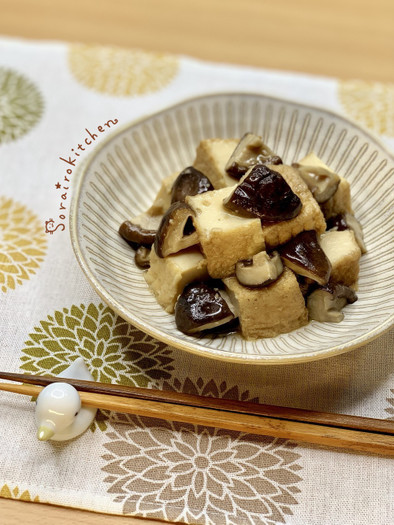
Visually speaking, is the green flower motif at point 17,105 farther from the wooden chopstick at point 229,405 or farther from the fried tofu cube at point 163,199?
the wooden chopstick at point 229,405

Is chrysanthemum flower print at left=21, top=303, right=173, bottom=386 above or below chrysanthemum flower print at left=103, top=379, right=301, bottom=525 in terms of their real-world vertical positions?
above

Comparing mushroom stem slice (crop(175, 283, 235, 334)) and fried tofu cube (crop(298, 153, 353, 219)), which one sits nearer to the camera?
mushroom stem slice (crop(175, 283, 235, 334))

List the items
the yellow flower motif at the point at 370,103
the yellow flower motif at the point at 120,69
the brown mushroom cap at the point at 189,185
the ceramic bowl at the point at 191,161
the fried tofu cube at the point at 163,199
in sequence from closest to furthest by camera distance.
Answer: the ceramic bowl at the point at 191,161
the brown mushroom cap at the point at 189,185
the fried tofu cube at the point at 163,199
the yellow flower motif at the point at 370,103
the yellow flower motif at the point at 120,69

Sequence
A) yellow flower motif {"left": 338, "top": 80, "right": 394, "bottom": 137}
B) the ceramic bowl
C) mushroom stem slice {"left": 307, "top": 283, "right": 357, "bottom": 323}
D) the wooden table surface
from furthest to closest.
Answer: the wooden table surface → yellow flower motif {"left": 338, "top": 80, "right": 394, "bottom": 137} → mushroom stem slice {"left": 307, "top": 283, "right": 357, "bottom": 323} → the ceramic bowl

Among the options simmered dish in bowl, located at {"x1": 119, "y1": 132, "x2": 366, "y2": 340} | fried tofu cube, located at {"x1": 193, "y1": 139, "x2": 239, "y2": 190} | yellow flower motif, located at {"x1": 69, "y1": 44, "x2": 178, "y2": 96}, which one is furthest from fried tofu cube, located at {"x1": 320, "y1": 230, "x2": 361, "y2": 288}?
yellow flower motif, located at {"x1": 69, "y1": 44, "x2": 178, "y2": 96}

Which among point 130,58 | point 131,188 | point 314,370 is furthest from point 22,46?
point 314,370

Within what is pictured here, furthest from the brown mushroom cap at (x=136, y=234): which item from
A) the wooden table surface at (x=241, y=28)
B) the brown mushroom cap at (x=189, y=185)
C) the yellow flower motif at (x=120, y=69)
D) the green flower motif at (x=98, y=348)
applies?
the wooden table surface at (x=241, y=28)

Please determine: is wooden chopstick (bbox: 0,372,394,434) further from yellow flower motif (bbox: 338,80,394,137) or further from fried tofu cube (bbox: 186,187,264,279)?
yellow flower motif (bbox: 338,80,394,137)

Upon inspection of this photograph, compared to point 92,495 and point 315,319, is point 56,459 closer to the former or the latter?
point 92,495
